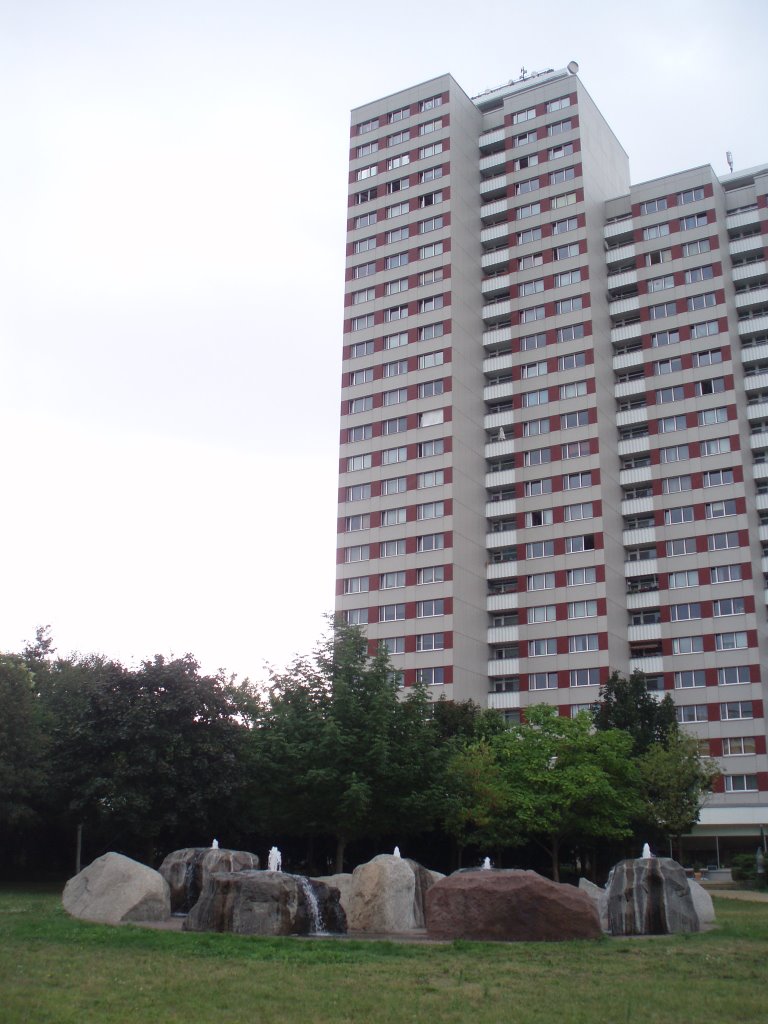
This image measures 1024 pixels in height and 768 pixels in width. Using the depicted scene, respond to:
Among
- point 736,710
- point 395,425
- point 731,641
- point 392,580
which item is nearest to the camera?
point 736,710

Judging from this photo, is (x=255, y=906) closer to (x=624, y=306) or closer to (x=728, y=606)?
(x=728, y=606)

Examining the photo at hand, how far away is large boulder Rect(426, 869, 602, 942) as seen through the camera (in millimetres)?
21875

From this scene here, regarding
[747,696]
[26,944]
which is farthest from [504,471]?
[26,944]

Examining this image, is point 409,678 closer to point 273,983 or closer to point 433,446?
point 433,446

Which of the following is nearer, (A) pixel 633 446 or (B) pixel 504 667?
(B) pixel 504 667

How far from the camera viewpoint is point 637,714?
181 feet

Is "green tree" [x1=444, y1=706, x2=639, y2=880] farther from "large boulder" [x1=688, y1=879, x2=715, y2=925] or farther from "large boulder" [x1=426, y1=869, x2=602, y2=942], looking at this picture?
"large boulder" [x1=426, y1=869, x2=602, y2=942]

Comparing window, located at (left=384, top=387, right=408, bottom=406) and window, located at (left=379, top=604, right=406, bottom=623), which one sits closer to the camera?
window, located at (left=379, top=604, right=406, bottom=623)

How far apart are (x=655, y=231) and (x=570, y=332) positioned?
41.4 ft

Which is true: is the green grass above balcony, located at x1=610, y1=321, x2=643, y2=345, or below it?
below

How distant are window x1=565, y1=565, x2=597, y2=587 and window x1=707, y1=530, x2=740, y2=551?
31.1ft

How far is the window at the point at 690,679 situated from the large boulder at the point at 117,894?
189 ft

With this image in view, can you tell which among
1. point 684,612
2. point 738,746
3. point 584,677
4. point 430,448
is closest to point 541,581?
point 584,677

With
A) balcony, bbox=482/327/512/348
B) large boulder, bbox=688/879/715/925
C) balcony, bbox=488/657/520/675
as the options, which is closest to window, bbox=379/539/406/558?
balcony, bbox=488/657/520/675
